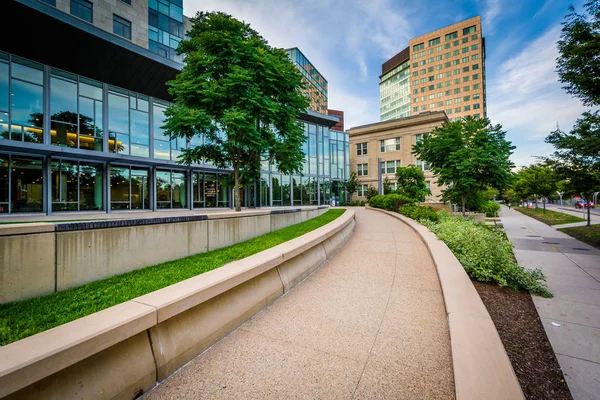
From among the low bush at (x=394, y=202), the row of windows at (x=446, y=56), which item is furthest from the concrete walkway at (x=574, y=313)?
the row of windows at (x=446, y=56)

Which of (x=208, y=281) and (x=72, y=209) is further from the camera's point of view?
(x=72, y=209)

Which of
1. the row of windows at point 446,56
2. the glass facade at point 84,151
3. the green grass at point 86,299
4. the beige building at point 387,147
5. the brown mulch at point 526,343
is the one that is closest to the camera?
the brown mulch at point 526,343

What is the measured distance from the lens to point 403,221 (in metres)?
13.6

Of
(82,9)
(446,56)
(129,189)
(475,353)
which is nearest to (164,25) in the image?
(82,9)

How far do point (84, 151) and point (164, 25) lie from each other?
15.2m

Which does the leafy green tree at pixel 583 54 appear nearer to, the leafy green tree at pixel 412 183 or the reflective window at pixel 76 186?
the leafy green tree at pixel 412 183

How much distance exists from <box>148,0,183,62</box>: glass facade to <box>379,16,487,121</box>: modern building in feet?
237

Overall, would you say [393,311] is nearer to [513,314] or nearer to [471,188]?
[513,314]

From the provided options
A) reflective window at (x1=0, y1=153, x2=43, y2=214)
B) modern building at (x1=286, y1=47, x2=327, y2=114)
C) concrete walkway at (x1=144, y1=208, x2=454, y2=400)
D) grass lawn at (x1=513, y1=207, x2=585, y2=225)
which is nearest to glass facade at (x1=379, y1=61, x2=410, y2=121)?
modern building at (x1=286, y1=47, x2=327, y2=114)

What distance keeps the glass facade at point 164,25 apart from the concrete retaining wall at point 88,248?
22.9 meters

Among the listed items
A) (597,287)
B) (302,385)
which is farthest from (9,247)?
(597,287)

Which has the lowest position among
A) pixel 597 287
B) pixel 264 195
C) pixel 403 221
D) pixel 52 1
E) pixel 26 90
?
pixel 597 287

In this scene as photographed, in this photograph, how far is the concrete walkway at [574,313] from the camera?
2.84 meters

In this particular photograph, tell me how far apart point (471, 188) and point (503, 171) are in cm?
182
